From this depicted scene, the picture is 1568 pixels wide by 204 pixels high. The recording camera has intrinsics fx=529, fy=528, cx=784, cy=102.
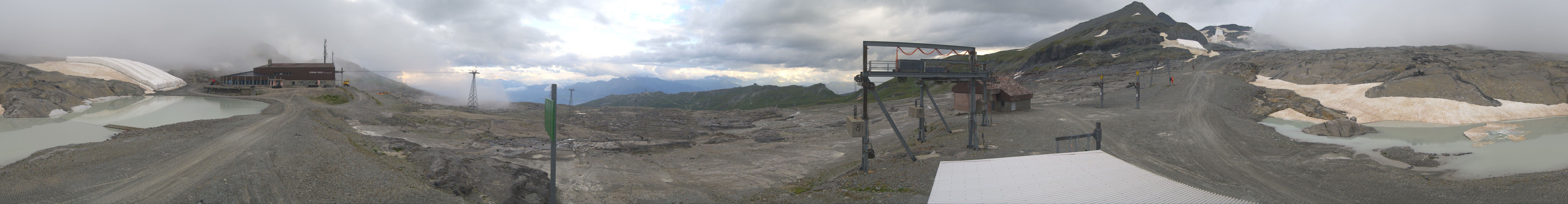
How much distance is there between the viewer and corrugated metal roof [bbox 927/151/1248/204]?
32.8ft

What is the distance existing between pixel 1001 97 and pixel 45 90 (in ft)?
259

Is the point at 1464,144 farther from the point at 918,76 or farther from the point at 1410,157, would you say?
the point at 918,76

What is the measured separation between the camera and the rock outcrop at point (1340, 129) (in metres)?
25.1

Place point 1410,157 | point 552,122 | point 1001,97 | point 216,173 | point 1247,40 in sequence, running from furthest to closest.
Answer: point 1247,40 < point 1001,97 < point 1410,157 < point 216,173 < point 552,122

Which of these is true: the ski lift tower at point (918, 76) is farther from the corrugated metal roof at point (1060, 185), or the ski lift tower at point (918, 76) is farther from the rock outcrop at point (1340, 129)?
the rock outcrop at point (1340, 129)

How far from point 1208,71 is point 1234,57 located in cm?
2566

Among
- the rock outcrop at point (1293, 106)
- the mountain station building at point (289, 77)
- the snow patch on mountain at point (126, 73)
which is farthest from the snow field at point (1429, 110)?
the snow patch on mountain at point (126, 73)

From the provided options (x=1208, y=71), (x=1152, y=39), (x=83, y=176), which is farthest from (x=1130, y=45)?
(x=83, y=176)

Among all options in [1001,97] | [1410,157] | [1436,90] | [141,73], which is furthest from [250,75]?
[1436,90]

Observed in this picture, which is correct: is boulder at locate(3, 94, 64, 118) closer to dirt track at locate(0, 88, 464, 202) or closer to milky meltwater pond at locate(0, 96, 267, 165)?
milky meltwater pond at locate(0, 96, 267, 165)

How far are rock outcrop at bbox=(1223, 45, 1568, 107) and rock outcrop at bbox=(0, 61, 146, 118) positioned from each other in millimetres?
91450

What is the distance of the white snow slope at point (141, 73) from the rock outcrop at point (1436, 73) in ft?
426

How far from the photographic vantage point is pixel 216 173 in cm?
1425

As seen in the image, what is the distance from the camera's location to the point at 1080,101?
53156mm
